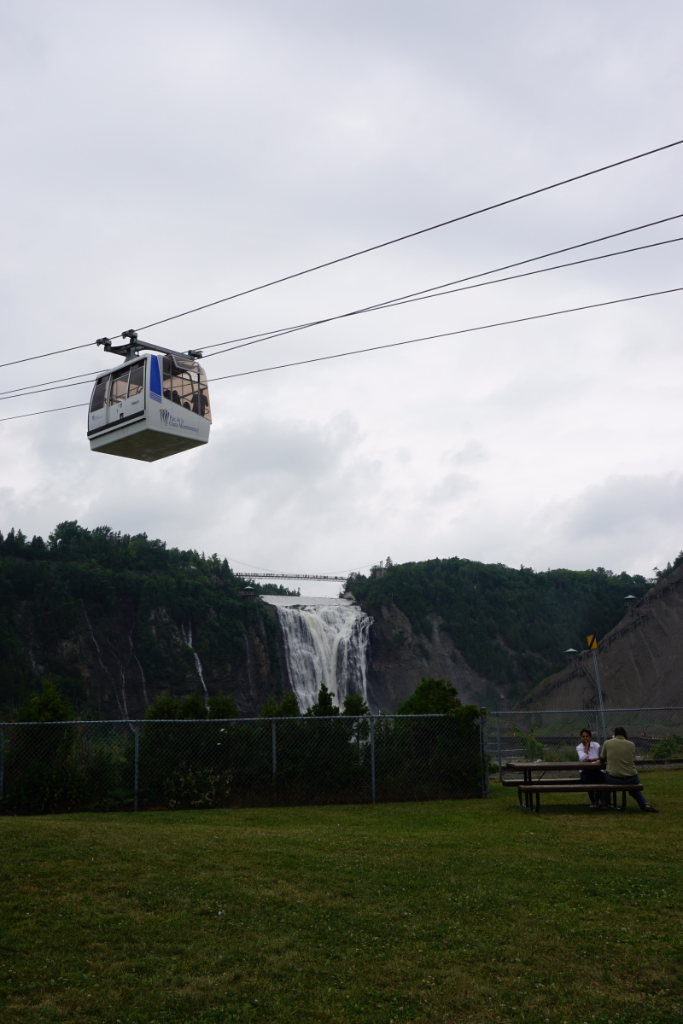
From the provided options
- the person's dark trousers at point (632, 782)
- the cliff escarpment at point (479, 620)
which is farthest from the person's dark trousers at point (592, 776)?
the cliff escarpment at point (479, 620)

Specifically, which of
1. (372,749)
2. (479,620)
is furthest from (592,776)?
(479,620)

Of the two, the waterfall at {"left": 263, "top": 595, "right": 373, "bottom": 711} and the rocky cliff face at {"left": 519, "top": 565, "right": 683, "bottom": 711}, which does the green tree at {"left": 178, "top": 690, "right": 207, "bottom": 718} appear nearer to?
the rocky cliff face at {"left": 519, "top": 565, "right": 683, "bottom": 711}

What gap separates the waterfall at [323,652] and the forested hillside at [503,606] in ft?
42.9

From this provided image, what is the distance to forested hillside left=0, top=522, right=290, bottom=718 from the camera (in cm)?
6028

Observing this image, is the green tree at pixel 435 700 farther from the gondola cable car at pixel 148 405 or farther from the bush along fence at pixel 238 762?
the gondola cable car at pixel 148 405

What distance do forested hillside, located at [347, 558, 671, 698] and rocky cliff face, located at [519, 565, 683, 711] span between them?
84.4ft

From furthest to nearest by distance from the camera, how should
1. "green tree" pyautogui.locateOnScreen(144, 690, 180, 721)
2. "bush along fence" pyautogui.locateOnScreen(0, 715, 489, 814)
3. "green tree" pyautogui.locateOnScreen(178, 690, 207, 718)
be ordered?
"green tree" pyautogui.locateOnScreen(178, 690, 207, 718)
"green tree" pyautogui.locateOnScreen(144, 690, 180, 721)
"bush along fence" pyautogui.locateOnScreen(0, 715, 489, 814)

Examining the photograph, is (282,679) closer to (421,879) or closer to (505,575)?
(505,575)

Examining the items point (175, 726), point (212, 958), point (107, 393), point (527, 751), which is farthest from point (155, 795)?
point (527, 751)

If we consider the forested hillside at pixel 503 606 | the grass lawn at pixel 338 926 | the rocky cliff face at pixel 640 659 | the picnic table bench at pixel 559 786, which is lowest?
the grass lawn at pixel 338 926

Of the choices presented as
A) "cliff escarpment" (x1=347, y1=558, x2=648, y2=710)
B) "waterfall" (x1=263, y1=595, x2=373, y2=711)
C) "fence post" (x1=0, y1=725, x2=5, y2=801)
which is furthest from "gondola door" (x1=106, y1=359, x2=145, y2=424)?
"cliff escarpment" (x1=347, y1=558, x2=648, y2=710)

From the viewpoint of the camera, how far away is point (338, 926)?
6.37 metres

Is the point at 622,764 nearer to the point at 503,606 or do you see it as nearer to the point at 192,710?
the point at 192,710

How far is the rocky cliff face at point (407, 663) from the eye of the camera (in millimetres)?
72062
